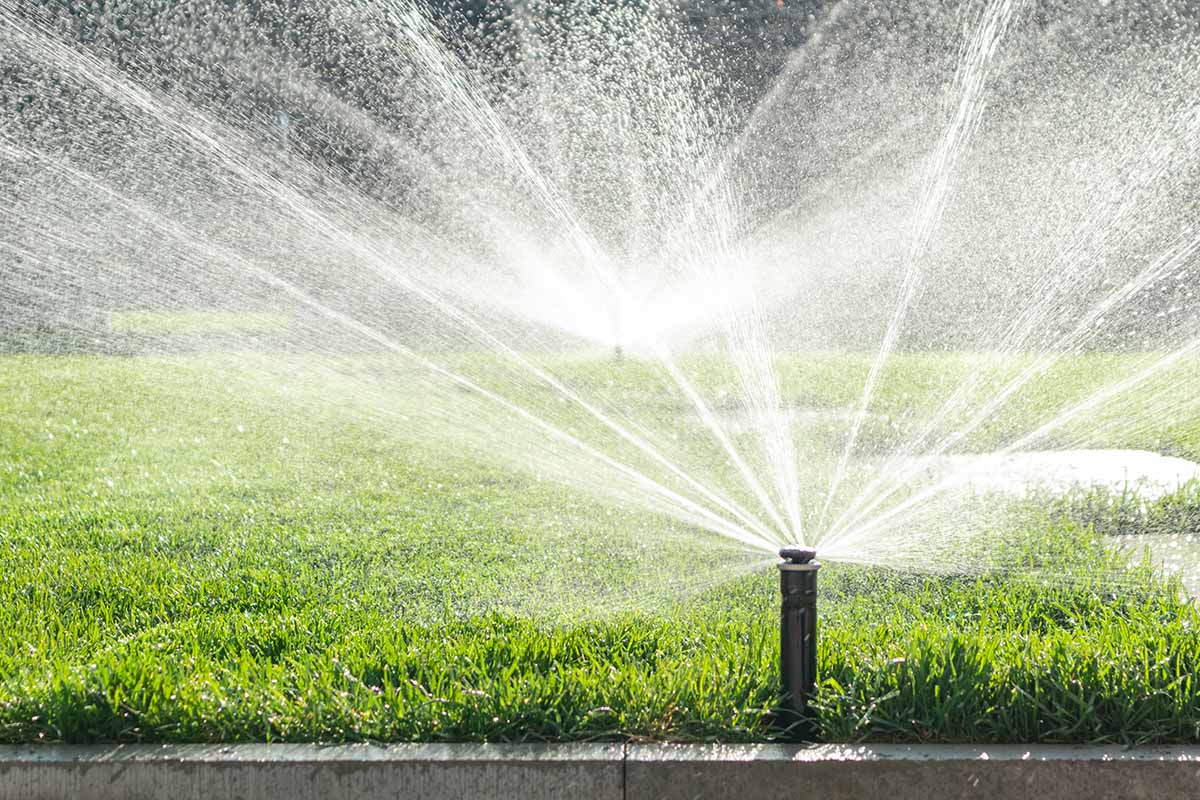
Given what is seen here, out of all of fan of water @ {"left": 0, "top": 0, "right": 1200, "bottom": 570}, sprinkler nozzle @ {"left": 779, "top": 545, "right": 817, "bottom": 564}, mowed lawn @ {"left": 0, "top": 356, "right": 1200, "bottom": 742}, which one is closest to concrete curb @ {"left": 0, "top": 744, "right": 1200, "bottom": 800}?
mowed lawn @ {"left": 0, "top": 356, "right": 1200, "bottom": 742}

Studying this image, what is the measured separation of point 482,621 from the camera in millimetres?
3947

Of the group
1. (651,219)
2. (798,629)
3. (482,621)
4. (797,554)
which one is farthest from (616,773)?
(651,219)

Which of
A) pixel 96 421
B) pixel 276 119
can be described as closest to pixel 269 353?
pixel 276 119

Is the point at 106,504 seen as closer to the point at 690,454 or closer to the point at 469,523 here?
the point at 469,523

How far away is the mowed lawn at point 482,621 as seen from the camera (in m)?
2.94

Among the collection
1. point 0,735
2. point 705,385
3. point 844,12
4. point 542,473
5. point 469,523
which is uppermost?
point 844,12

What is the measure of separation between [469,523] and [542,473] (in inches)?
56.0

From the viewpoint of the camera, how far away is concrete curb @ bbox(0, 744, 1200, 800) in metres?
2.74

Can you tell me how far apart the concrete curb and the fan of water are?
10.4 feet

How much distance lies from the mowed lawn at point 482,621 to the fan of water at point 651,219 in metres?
1.16

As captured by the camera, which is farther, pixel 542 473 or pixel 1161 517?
pixel 542 473

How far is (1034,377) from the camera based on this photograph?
9.41 m

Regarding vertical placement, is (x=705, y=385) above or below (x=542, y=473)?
above

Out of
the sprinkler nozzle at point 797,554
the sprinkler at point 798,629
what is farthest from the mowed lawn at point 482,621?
the sprinkler nozzle at point 797,554
